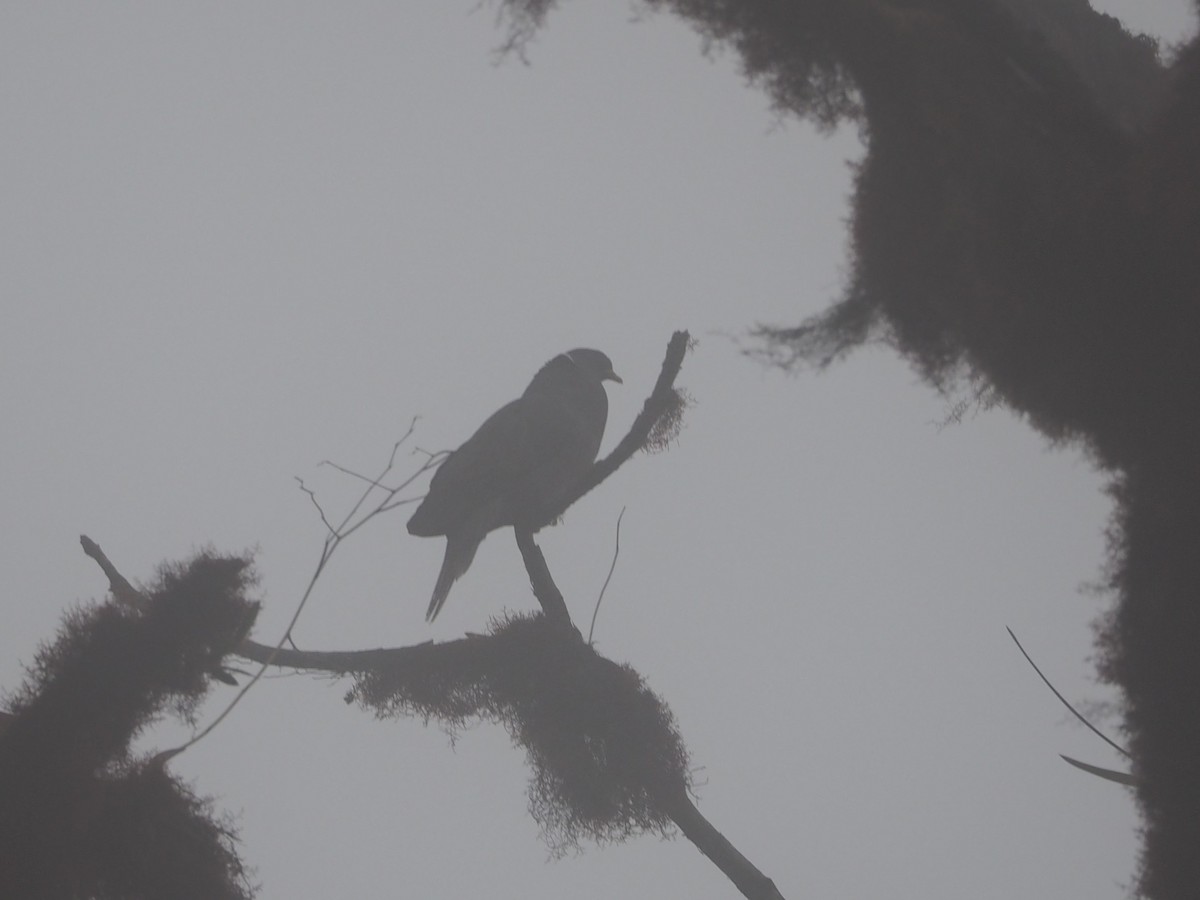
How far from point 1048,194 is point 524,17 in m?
0.93

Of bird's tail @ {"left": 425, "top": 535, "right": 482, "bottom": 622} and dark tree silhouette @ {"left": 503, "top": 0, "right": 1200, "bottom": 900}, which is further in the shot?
bird's tail @ {"left": 425, "top": 535, "right": 482, "bottom": 622}

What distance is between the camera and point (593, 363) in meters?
5.38

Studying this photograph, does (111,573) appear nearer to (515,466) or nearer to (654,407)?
(654,407)

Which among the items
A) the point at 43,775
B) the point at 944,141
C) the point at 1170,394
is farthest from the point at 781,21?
the point at 43,775

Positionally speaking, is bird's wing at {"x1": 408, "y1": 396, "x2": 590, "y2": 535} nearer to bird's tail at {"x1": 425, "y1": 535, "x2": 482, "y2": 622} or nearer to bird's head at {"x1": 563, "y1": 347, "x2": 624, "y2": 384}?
bird's tail at {"x1": 425, "y1": 535, "x2": 482, "y2": 622}

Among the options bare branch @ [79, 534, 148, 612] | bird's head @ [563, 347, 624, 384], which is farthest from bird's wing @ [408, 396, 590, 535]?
bare branch @ [79, 534, 148, 612]

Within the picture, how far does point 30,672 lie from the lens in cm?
174

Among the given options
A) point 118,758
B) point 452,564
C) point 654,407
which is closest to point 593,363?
point 452,564

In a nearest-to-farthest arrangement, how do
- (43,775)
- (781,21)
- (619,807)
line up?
1. (781,21)
2. (43,775)
3. (619,807)

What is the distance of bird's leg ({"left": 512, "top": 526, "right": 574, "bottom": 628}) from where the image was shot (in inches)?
143

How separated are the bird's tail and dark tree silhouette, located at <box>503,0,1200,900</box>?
3228 mm

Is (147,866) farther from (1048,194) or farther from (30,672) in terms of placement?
(1048,194)

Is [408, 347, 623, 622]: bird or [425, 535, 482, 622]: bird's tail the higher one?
[408, 347, 623, 622]: bird

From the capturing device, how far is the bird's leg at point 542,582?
363 centimetres
